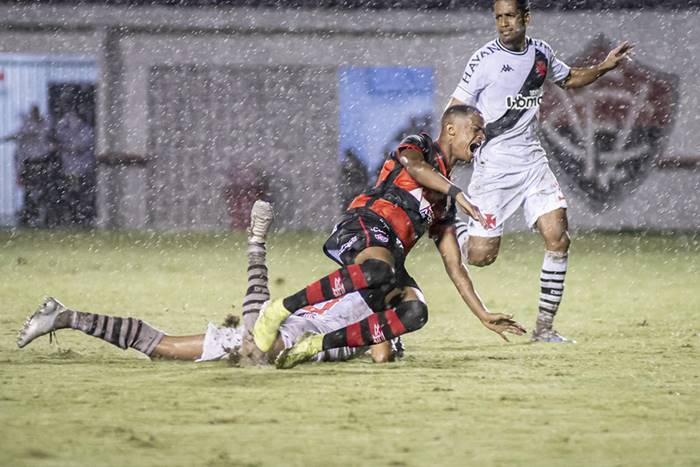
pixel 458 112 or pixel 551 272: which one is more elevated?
pixel 458 112

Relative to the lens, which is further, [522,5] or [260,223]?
[522,5]

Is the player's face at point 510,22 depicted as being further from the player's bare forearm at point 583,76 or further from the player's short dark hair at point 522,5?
the player's bare forearm at point 583,76

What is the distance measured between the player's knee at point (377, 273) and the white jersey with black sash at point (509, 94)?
112 inches

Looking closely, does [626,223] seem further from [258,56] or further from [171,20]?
[171,20]

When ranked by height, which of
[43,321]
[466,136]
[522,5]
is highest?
[522,5]

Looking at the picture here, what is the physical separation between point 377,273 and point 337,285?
0.25 metres

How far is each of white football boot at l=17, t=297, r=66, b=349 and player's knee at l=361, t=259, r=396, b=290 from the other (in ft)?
6.51

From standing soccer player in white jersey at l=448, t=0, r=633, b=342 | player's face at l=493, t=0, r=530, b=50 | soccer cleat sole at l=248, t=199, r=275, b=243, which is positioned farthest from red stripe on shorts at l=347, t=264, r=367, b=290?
player's face at l=493, t=0, r=530, b=50

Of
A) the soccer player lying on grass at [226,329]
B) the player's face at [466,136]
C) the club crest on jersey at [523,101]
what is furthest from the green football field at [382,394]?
the club crest on jersey at [523,101]

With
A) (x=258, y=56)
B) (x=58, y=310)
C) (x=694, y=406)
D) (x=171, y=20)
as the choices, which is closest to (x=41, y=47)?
(x=171, y=20)

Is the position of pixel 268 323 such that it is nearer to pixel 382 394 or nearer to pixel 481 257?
pixel 382 394

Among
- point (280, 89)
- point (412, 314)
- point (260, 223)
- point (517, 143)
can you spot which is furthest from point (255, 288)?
point (280, 89)

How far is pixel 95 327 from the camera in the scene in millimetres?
8211

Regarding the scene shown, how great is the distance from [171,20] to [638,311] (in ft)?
50.2
